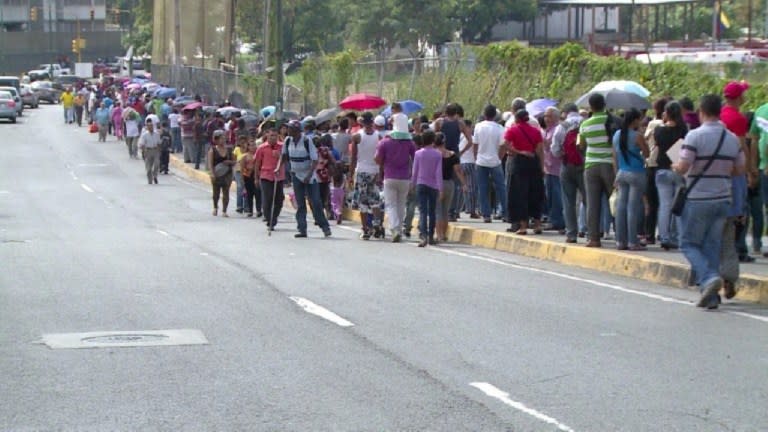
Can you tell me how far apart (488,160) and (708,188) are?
8631 mm

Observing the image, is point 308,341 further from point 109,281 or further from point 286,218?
point 286,218

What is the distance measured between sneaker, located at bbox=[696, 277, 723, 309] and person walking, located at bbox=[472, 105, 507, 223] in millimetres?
7462

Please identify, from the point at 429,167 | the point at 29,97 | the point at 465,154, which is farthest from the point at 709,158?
the point at 29,97

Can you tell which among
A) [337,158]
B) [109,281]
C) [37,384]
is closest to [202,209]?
[337,158]

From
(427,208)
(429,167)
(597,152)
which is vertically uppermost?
(597,152)

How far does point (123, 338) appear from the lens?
11.1 metres

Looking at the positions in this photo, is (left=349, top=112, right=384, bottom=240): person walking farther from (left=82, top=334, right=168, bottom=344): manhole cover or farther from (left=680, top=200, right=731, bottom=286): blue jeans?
(left=82, top=334, right=168, bottom=344): manhole cover

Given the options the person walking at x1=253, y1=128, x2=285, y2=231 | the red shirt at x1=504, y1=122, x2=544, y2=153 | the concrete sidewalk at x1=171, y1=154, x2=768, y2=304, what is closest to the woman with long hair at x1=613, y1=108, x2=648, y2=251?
the concrete sidewalk at x1=171, y1=154, x2=768, y2=304

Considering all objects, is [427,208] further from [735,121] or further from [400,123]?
[735,121]

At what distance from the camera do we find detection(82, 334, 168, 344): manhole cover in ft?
35.8

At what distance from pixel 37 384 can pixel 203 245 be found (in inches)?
440

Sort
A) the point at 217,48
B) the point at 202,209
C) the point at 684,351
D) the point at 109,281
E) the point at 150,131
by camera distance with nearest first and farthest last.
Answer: the point at 684,351 < the point at 109,281 < the point at 202,209 < the point at 150,131 < the point at 217,48

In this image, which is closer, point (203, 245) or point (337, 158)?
point (203, 245)

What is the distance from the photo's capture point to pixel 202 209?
98.4 feet
